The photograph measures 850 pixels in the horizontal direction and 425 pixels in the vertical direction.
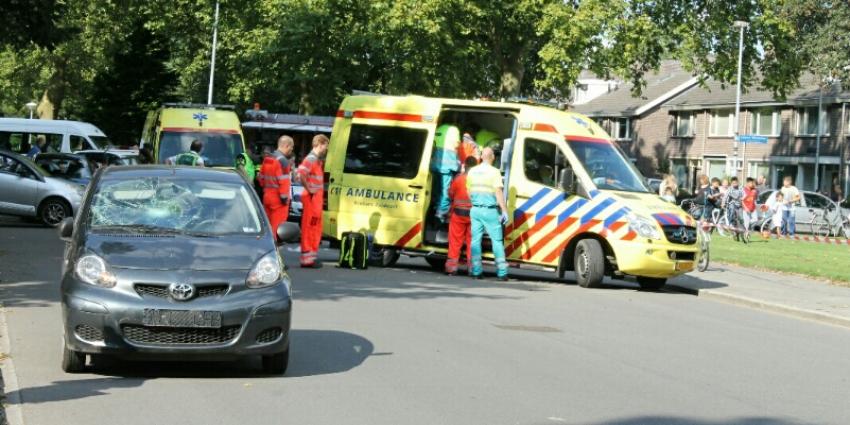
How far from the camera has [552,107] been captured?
19.6 meters

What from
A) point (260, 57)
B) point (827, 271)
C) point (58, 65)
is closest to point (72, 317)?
point (827, 271)

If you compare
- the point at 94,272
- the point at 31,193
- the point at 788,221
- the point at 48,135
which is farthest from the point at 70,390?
the point at 788,221

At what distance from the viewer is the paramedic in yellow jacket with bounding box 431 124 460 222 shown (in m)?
18.8

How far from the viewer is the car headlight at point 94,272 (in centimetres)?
855

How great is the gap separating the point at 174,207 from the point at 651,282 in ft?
34.6

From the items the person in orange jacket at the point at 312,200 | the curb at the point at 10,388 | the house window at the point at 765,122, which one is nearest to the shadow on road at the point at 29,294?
the curb at the point at 10,388

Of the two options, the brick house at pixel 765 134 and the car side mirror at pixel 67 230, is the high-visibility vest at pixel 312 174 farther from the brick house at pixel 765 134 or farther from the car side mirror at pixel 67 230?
the brick house at pixel 765 134

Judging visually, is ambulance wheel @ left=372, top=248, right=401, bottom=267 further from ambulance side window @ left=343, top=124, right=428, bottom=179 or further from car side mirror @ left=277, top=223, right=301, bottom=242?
car side mirror @ left=277, top=223, right=301, bottom=242

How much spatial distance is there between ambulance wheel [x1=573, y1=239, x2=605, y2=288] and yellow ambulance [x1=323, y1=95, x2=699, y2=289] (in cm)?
1

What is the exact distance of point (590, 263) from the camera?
57.6 ft

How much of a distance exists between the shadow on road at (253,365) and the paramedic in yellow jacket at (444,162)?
8.28 meters

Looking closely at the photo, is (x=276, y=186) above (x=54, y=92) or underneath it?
underneath

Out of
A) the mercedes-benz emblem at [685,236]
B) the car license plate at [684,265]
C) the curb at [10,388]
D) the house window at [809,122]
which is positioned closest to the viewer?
the curb at [10,388]

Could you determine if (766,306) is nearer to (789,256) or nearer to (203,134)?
(789,256)
